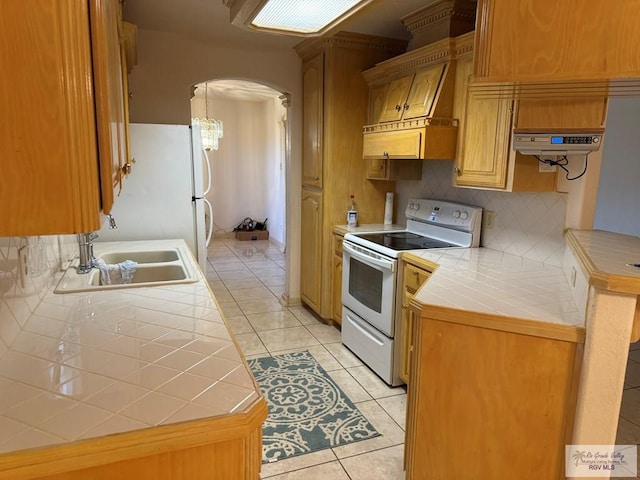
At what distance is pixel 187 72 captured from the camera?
12.0ft

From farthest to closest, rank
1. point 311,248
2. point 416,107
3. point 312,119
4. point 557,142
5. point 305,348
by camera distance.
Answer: point 311,248, point 312,119, point 305,348, point 416,107, point 557,142

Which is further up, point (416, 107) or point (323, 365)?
point (416, 107)

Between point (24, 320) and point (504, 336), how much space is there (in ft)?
5.72

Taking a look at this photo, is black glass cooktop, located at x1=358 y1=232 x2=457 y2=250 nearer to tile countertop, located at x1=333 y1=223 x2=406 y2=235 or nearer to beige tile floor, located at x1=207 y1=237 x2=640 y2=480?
tile countertop, located at x1=333 y1=223 x2=406 y2=235

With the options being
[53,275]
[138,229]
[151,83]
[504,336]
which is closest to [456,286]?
[504,336]

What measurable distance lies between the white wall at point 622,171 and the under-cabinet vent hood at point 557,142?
7.15ft

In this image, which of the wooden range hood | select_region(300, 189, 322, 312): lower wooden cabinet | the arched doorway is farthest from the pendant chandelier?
the wooden range hood

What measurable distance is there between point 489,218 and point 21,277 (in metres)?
2.55

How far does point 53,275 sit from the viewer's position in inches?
77.5

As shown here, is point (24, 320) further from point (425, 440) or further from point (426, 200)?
point (426, 200)

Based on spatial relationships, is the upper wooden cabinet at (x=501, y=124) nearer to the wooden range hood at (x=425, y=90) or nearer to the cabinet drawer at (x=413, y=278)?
the wooden range hood at (x=425, y=90)

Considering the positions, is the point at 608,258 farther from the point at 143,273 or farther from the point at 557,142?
the point at 143,273

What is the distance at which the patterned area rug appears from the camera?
224 cm

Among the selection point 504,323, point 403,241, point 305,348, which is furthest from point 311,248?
point 504,323
